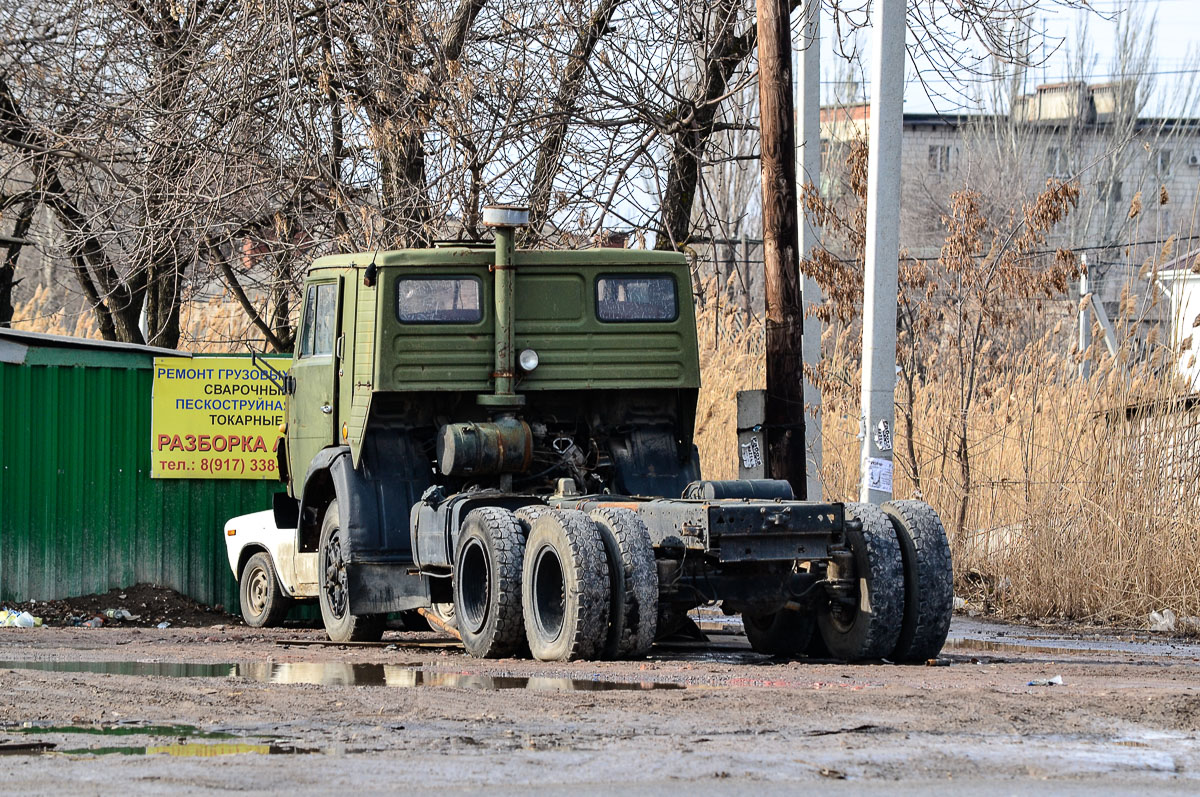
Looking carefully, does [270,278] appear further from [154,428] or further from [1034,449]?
[1034,449]

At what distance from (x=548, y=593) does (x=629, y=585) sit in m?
0.91

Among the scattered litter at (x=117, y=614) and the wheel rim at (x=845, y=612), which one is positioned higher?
the wheel rim at (x=845, y=612)

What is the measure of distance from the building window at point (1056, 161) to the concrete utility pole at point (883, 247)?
4072 cm

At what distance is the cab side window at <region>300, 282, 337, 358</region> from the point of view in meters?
12.5

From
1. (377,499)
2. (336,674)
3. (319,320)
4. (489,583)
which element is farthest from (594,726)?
(319,320)

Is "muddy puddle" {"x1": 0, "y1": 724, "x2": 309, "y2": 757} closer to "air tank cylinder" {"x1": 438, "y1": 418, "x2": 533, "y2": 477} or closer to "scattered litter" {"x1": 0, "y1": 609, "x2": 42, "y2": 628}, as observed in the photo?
"air tank cylinder" {"x1": 438, "y1": 418, "x2": 533, "y2": 477}

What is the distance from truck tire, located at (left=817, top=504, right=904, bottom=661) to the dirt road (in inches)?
13.1

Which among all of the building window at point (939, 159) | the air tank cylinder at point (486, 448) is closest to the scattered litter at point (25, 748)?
the air tank cylinder at point (486, 448)

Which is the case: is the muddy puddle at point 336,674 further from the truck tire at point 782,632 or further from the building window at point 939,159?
the building window at point 939,159

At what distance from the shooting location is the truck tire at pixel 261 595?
46.5 feet

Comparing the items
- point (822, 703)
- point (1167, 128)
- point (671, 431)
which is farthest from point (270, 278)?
point (1167, 128)

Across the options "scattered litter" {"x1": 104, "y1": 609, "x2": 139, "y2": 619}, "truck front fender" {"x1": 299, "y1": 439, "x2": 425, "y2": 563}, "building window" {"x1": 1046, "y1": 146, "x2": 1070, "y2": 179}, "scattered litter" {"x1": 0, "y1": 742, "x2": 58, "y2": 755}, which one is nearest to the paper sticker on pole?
"truck front fender" {"x1": 299, "y1": 439, "x2": 425, "y2": 563}

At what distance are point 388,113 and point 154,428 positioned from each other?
13.1ft

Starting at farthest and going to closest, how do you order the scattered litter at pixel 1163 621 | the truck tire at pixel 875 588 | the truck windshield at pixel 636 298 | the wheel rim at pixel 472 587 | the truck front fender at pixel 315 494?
1. the scattered litter at pixel 1163 621
2. the truck front fender at pixel 315 494
3. the truck windshield at pixel 636 298
4. the wheel rim at pixel 472 587
5. the truck tire at pixel 875 588
